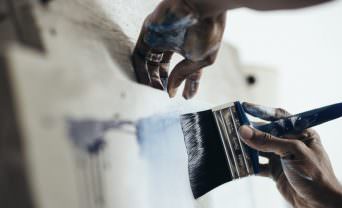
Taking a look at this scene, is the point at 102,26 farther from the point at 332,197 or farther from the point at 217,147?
the point at 332,197

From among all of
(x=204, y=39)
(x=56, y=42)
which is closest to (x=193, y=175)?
(x=204, y=39)

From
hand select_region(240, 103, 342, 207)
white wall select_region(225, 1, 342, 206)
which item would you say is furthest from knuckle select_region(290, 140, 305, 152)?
white wall select_region(225, 1, 342, 206)

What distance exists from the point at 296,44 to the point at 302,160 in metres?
0.74

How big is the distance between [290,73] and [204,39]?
35.0 inches

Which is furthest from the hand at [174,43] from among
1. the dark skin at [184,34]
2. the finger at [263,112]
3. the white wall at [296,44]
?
the white wall at [296,44]

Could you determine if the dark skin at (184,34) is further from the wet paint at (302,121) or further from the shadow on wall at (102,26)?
the wet paint at (302,121)

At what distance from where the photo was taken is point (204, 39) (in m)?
0.57

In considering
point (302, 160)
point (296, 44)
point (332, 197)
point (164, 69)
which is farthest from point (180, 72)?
point (296, 44)

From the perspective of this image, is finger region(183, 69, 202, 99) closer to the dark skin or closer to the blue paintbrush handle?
the dark skin

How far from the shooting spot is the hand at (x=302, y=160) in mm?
671

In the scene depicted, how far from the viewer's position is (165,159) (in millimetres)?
656

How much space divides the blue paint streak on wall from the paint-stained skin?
0.09 m

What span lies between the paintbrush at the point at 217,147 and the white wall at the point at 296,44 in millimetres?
607

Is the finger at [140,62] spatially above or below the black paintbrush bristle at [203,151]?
above
